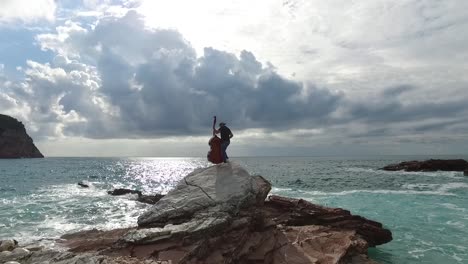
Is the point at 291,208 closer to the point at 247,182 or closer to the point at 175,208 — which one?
the point at 247,182

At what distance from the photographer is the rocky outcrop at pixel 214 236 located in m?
12.3

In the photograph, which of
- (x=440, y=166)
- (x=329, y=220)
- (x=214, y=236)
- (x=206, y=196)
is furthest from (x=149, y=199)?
(x=440, y=166)

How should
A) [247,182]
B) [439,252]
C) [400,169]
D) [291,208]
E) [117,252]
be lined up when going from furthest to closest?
[400,169], [291,208], [439,252], [247,182], [117,252]

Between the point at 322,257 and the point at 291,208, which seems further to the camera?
the point at 291,208

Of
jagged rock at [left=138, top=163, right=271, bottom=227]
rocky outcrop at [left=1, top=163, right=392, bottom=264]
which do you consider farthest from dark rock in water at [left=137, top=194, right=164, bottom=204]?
jagged rock at [left=138, top=163, right=271, bottom=227]

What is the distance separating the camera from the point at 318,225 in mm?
19172

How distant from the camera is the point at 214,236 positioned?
1291 cm

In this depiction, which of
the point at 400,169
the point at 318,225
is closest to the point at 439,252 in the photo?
the point at 318,225

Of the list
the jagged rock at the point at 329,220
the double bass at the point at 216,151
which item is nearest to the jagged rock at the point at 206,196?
the double bass at the point at 216,151

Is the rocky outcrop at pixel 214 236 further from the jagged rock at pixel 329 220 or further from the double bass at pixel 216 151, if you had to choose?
the jagged rock at pixel 329 220

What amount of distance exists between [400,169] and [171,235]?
92.5m

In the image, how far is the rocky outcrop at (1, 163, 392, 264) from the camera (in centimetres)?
1230

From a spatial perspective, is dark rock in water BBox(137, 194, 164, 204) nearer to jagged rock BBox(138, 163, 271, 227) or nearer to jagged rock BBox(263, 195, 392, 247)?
jagged rock BBox(263, 195, 392, 247)

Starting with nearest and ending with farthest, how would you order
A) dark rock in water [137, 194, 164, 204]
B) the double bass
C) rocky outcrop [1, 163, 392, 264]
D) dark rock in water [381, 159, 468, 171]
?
rocky outcrop [1, 163, 392, 264]
the double bass
dark rock in water [137, 194, 164, 204]
dark rock in water [381, 159, 468, 171]
